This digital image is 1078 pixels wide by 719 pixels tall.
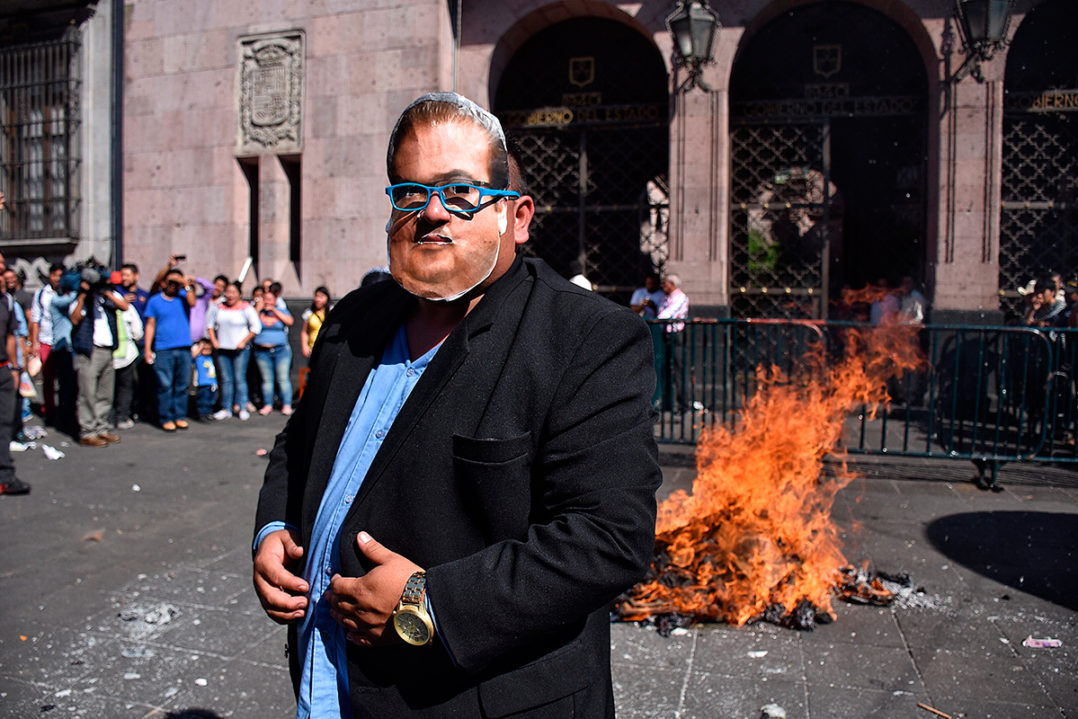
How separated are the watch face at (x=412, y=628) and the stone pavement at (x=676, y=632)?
7.15 feet

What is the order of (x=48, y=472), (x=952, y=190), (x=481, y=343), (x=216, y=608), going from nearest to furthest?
(x=481, y=343)
(x=216, y=608)
(x=48, y=472)
(x=952, y=190)

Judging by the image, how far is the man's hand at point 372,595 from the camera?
4.89 feet

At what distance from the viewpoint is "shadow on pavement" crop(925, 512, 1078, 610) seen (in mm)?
4730

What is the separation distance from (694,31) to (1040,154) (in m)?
5.32

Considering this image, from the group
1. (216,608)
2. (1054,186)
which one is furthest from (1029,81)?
(216,608)

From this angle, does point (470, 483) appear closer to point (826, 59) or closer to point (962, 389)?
point (962, 389)

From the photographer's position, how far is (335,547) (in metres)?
1.67

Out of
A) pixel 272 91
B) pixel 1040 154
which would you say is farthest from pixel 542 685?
pixel 272 91

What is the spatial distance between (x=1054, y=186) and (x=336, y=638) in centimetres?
1257

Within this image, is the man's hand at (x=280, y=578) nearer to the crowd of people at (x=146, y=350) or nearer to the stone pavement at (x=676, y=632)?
the stone pavement at (x=676, y=632)

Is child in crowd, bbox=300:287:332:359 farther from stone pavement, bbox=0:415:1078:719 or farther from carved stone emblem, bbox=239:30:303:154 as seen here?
stone pavement, bbox=0:415:1078:719

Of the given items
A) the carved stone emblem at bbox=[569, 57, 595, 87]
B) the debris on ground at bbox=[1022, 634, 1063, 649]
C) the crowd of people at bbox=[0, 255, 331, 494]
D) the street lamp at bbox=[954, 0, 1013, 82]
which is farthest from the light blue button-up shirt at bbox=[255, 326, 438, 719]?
the carved stone emblem at bbox=[569, 57, 595, 87]

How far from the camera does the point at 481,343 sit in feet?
5.37

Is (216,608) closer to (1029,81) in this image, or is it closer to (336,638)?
(336,638)
